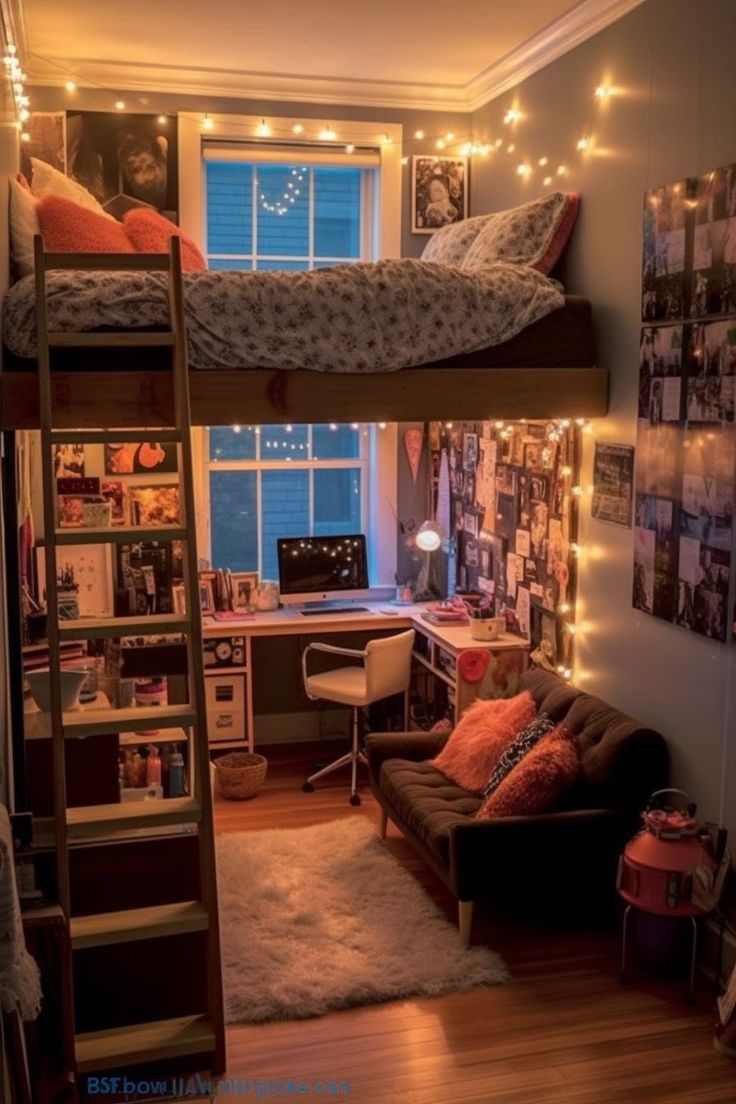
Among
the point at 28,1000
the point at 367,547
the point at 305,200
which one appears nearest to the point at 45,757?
the point at 28,1000

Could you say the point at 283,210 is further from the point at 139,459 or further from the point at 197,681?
the point at 197,681

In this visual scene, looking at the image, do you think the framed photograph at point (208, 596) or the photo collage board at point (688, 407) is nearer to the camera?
the photo collage board at point (688, 407)

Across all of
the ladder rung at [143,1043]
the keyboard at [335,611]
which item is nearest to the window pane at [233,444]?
the keyboard at [335,611]

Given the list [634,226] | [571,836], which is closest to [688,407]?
[634,226]

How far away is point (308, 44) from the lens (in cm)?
489

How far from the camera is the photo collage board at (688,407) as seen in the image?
354 cm

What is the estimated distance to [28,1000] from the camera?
6.35 ft

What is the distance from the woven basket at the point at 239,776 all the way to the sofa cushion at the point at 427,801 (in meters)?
0.78

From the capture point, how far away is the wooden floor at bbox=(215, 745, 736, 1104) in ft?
10.5

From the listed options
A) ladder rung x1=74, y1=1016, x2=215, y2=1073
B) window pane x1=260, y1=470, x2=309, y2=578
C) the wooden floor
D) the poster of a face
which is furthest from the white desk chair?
the poster of a face

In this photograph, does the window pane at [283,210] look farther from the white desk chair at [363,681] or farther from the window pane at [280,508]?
the white desk chair at [363,681]

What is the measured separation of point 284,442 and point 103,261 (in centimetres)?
270

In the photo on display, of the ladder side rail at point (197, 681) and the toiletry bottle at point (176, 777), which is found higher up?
the ladder side rail at point (197, 681)

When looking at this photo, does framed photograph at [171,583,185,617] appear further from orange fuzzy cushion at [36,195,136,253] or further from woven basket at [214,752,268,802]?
orange fuzzy cushion at [36,195,136,253]
